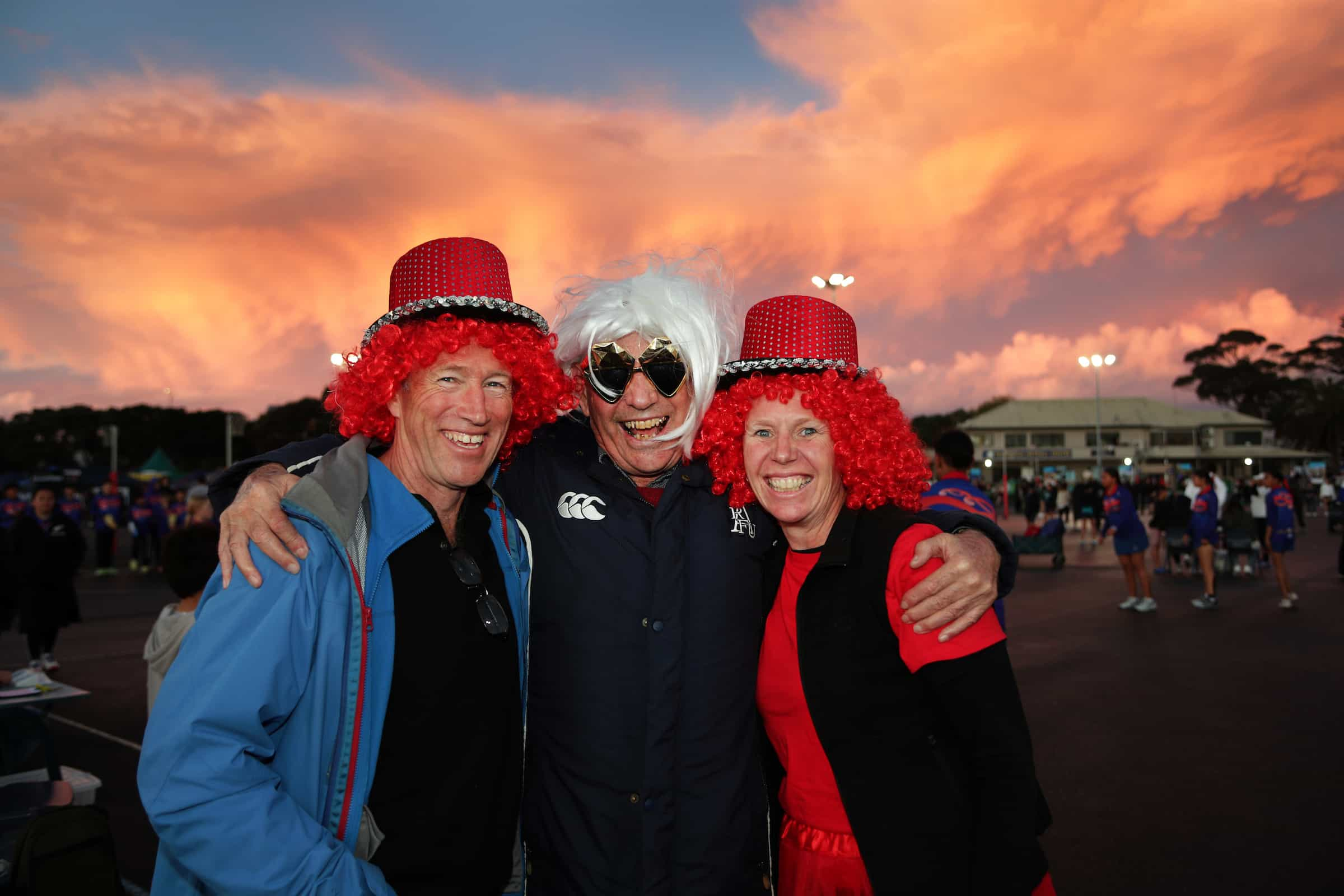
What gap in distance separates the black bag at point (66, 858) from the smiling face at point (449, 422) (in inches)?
Result: 75.3

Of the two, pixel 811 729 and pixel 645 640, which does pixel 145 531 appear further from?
pixel 811 729

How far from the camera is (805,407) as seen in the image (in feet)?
9.27

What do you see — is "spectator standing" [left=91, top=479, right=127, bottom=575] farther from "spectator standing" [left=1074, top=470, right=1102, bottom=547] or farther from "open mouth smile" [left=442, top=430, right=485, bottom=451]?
"spectator standing" [left=1074, top=470, right=1102, bottom=547]

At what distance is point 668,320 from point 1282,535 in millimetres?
14403

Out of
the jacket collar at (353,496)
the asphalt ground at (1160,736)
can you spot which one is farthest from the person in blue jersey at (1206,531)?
the jacket collar at (353,496)

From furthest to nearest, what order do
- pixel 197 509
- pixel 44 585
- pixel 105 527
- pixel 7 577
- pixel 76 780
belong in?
pixel 105 527 < pixel 197 509 < pixel 44 585 < pixel 7 577 < pixel 76 780

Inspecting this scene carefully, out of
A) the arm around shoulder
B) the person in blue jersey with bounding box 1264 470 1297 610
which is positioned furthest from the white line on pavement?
the person in blue jersey with bounding box 1264 470 1297 610

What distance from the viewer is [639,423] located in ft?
9.98

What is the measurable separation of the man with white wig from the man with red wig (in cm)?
16

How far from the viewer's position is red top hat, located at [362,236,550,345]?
2643mm

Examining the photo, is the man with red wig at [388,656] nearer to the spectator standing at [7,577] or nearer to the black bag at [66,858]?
the black bag at [66,858]

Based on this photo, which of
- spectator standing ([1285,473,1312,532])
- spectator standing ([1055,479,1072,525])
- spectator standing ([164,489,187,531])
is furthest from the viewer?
spectator standing ([1055,479,1072,525])

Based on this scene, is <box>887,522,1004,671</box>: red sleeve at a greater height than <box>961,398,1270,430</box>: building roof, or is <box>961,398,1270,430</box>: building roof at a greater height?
<box>961,398,1270,430</box>: building roof

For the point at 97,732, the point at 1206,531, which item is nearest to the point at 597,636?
the point at 97,732
